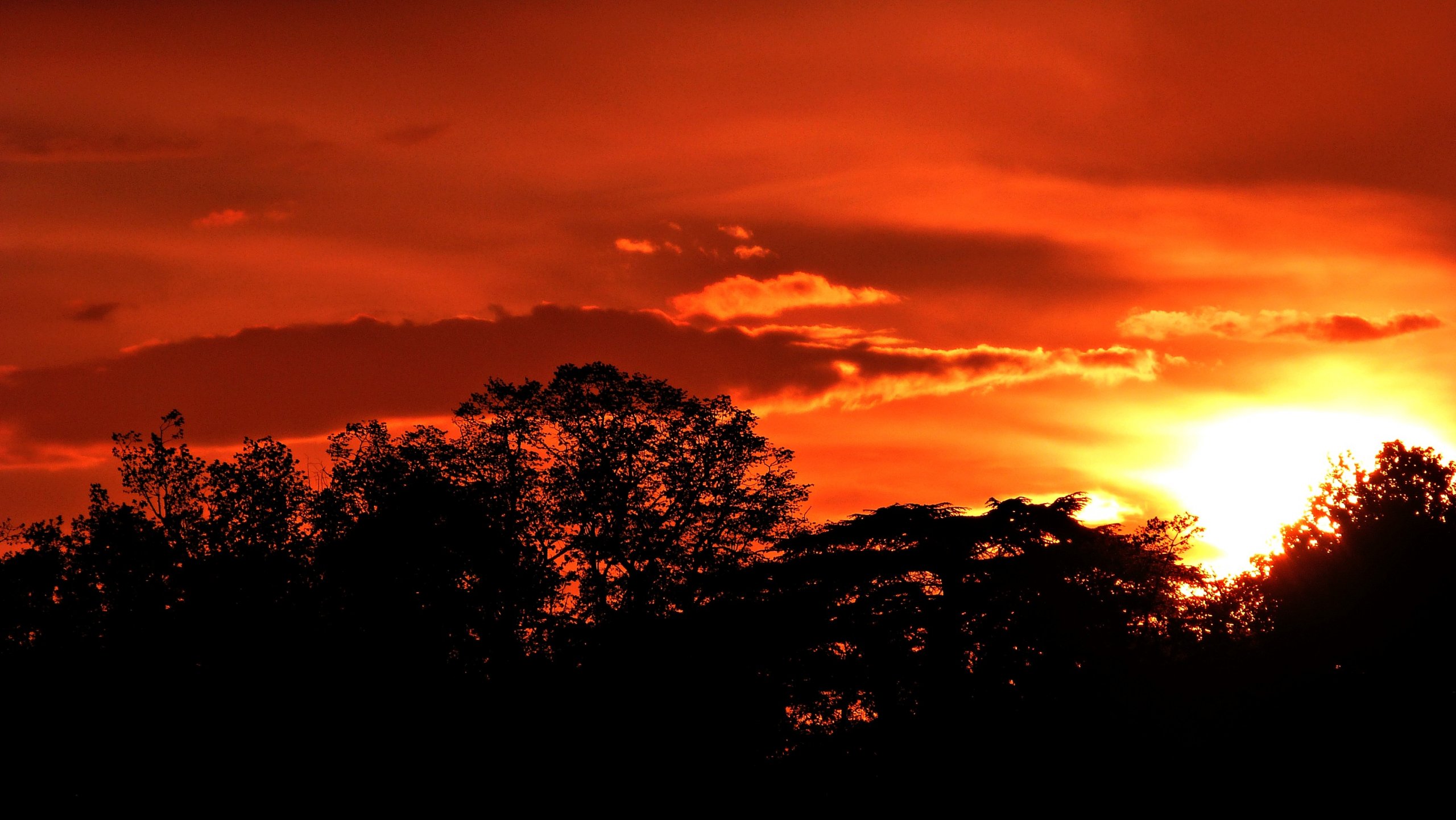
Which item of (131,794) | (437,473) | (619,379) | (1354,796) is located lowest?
(1354,796)

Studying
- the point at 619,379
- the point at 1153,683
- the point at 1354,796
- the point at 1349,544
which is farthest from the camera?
the point at 619,379

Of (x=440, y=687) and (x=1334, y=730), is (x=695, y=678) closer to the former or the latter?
(x=440, y=687)

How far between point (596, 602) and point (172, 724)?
1477 cm

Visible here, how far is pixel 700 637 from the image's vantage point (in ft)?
134

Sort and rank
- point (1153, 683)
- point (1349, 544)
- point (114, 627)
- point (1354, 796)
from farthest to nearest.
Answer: point (1349, 544) → point (114, 627) → point (1153, 683) → point (1354, 796)

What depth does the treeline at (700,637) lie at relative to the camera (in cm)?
3709

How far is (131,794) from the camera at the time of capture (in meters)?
36.5

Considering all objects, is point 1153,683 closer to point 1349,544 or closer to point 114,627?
point 1349,544

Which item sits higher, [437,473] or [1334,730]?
[437,473]

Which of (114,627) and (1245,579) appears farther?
(1245,579)

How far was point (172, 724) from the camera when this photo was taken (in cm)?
3734

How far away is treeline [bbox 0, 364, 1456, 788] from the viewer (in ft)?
122

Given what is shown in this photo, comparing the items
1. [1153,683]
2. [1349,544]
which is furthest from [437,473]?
[1349,544]

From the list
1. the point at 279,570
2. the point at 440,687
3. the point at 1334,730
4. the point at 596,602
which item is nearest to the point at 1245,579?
the point at 1334,730
